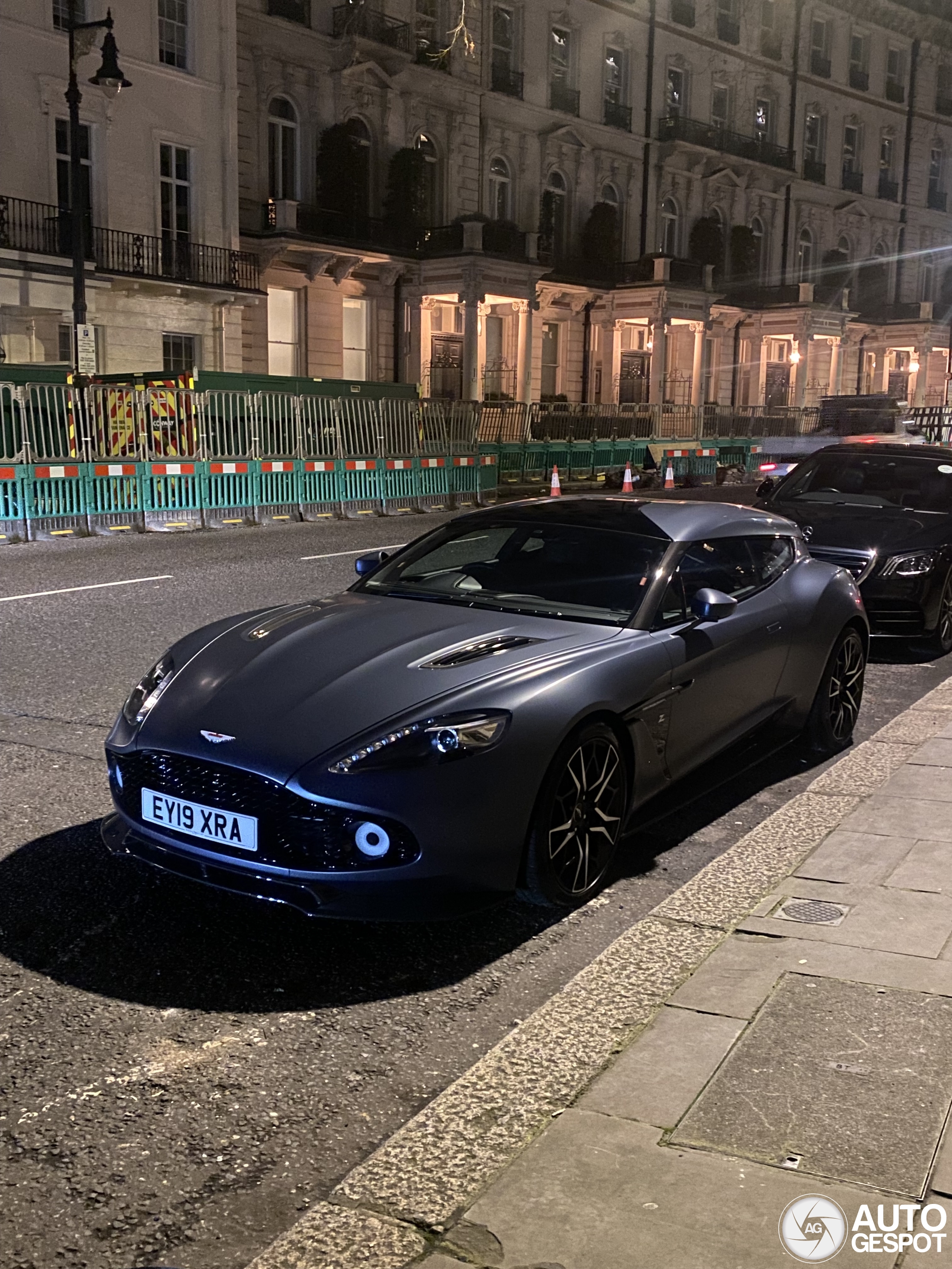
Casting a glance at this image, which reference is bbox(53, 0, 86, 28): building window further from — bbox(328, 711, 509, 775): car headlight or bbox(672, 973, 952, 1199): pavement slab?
bbox(672, 973, 952, 1199): pavement slab

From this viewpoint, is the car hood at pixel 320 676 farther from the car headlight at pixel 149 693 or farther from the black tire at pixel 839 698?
the black tire at pixel 839 698

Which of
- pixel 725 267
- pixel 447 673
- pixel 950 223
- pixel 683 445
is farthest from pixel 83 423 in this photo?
pixel 950 223

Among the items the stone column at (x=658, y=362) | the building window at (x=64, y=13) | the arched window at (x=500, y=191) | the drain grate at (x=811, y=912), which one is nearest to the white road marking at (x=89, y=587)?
the drain grate at (x=811, y=912)

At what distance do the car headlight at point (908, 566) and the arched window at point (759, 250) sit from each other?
4449cm

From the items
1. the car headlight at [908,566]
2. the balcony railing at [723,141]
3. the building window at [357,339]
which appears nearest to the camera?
the car headlight at [908,566]

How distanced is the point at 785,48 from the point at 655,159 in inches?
392

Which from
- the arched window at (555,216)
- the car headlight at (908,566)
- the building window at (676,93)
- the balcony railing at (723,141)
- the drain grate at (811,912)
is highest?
the building window at (676,93)

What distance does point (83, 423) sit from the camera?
57.0 ft

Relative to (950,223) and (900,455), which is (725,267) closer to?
(950,223)

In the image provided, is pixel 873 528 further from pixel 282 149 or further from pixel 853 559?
pixel 282 149

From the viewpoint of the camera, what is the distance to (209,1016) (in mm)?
3541

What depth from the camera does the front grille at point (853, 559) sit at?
879 centimetres

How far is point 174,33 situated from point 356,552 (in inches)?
A: 784

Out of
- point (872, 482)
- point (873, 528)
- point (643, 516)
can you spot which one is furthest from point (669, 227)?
point (643, 516)
